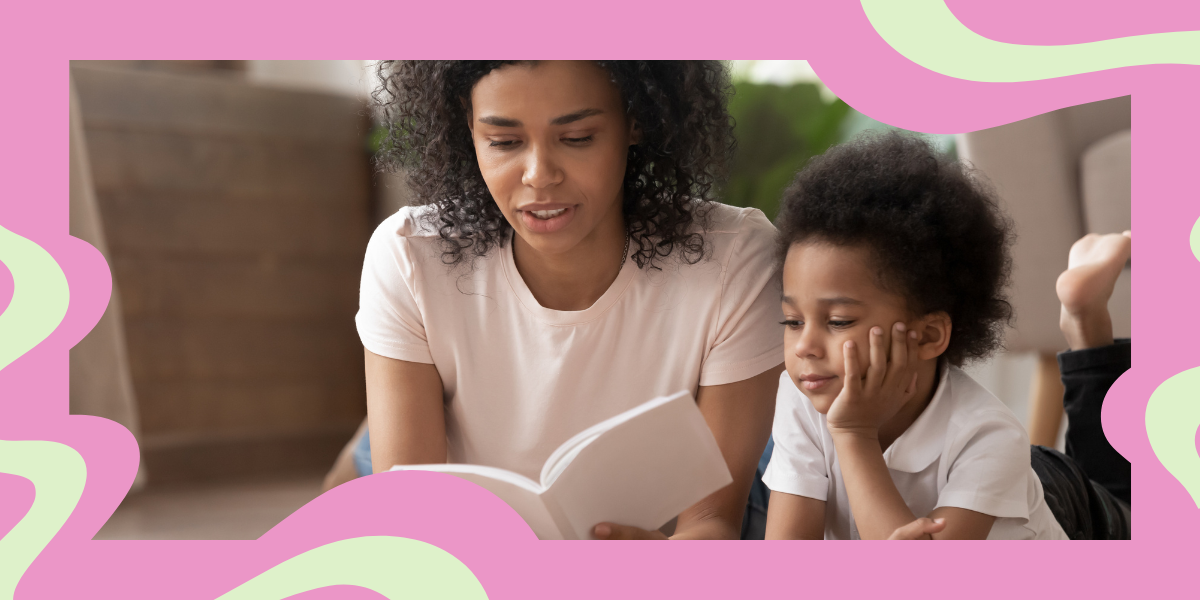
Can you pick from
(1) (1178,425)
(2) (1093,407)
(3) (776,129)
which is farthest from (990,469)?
(3) (776,129)

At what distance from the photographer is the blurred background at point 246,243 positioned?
2109 mm

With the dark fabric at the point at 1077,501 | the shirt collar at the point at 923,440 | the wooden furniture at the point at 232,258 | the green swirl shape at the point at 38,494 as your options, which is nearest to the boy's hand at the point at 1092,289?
the dark fabric at the point at 1077,501

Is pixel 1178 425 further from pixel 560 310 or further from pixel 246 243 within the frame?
pixel 246 243

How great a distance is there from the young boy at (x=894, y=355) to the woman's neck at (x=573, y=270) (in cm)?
19

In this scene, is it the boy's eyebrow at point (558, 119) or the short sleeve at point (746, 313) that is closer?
the boy's eyebrow at point (558, 119)

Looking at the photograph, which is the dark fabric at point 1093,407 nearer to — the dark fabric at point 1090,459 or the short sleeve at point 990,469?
the dark fabric at point 1090,459

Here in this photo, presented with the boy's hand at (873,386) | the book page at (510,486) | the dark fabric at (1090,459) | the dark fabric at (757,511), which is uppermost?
the boy's hand at (873,386)

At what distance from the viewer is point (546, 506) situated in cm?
67

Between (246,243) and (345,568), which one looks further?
(246,243)

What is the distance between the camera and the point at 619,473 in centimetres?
69

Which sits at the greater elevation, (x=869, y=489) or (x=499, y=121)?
(x=499, y=121)

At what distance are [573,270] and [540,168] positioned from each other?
0.65ft
